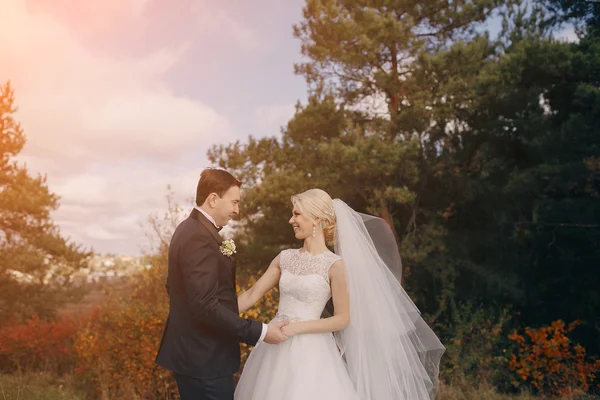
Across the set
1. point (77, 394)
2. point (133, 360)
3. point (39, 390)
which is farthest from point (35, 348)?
point (133, 360)

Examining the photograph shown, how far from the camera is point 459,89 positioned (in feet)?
44.4

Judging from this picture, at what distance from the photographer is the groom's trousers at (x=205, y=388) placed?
3.52 m

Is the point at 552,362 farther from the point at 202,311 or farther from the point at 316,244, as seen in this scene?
the point at 202,311

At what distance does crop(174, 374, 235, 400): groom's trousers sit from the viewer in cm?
352

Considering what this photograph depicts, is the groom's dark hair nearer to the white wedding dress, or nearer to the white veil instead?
the white wedding dress

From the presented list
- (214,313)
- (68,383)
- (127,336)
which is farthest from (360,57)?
(214,313)

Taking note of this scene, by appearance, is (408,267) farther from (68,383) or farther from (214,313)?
(214,313)

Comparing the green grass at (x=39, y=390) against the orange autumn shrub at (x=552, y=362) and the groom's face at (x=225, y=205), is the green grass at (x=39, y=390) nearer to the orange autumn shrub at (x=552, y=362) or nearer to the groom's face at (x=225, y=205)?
the groom's face at (x=225, y=205)

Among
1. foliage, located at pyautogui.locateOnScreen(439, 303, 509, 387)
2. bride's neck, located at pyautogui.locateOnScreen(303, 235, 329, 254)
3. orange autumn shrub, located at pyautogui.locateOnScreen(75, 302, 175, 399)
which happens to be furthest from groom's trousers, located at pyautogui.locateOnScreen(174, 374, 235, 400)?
foliage, located at pyautogui.locateOnScreen(439, 303, 509, 387)

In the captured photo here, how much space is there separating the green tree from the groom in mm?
14425

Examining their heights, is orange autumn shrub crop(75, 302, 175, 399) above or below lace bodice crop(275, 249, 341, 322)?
below

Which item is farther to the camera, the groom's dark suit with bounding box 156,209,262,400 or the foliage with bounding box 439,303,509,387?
the foliage with bounding box 439,303,509,387

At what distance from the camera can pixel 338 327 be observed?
395 centimetres

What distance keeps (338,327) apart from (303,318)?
0.28 m
